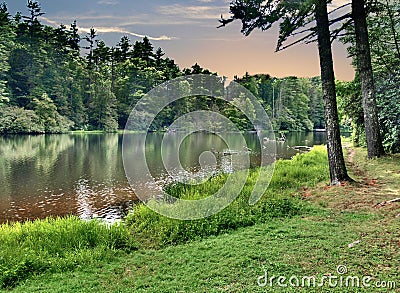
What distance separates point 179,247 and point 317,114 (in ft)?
243

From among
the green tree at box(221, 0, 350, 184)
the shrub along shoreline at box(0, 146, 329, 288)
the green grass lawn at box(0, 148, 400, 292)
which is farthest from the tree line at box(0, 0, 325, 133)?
the green grass lawn at box(0, 148, 400, 292)

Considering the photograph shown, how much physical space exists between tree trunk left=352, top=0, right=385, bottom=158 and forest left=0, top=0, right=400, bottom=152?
2475 cm

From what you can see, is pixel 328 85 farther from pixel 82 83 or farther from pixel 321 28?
pixel 82 83

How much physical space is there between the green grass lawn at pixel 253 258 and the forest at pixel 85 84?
99.2 feet

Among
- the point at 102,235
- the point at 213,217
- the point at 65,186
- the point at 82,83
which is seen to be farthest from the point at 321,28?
the point at 82,83

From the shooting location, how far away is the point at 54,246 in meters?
5.66

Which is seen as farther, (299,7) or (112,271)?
(299,7)

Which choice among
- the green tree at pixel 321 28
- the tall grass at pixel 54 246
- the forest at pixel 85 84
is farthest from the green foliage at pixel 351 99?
the forest at pixel 85 84

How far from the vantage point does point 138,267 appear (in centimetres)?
489

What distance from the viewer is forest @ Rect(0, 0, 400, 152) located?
4669 cm

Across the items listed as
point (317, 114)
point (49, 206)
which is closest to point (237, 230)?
point (49, 206)

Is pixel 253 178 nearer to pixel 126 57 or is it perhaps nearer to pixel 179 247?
pixel 179 247

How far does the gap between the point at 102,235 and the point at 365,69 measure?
9.16 m

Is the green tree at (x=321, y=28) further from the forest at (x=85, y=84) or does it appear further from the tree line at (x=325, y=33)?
the forest at (x=85, y=84)
